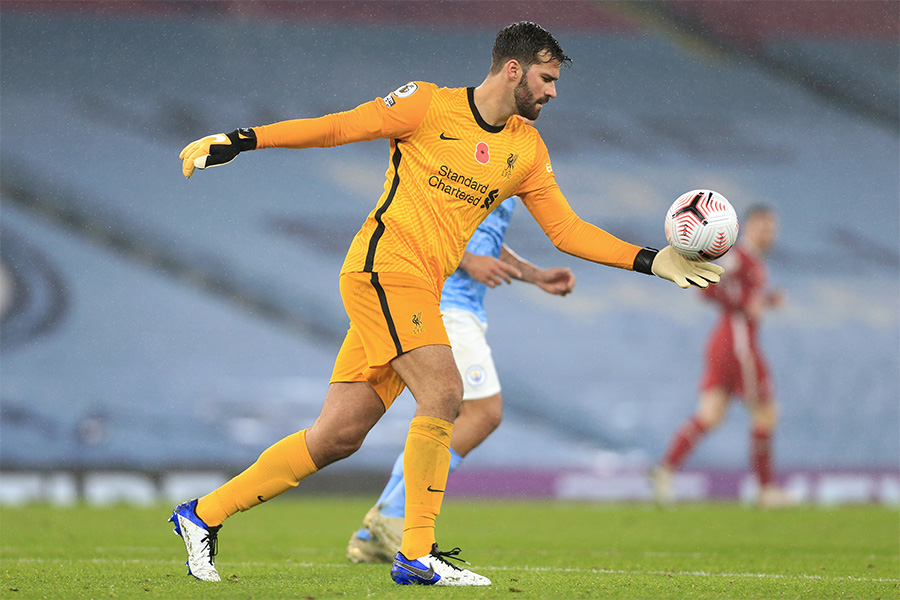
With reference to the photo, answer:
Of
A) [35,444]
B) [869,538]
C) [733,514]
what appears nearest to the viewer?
[869,538]

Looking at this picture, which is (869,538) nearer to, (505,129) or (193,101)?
(505,129)

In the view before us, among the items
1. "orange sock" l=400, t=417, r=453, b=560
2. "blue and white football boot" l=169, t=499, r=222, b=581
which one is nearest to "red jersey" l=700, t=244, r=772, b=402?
"orange sock" l=400, t=417, r=453, b=560

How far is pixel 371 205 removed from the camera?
1332 centimetres

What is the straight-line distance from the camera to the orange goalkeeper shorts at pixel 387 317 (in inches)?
152

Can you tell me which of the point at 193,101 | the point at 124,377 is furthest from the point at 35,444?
the point at 193,101

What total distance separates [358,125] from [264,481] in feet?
4.62

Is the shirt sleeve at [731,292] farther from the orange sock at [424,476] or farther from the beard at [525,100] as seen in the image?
the orange sock at [424,476]

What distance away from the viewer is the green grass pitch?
372 cm

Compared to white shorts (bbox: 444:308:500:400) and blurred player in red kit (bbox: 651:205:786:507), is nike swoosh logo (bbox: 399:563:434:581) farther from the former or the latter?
blurred player in red kit (bbox: 651:205:786:507)

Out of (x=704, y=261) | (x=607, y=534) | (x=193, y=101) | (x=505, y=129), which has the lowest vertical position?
(x=607, y=534)

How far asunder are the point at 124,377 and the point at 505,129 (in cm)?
933

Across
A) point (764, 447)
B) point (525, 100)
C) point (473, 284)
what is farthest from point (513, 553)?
point (764, 447)

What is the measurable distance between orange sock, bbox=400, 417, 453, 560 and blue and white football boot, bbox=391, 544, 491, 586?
37 millimetres

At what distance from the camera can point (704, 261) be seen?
4172 millimetres
